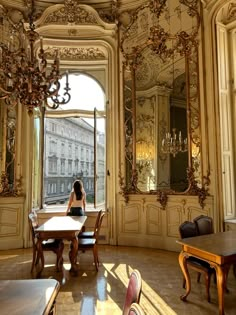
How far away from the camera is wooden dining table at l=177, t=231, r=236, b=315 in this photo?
2502mm

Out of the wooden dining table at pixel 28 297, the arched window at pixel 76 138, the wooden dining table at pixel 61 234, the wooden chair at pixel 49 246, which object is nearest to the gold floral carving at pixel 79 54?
the arched window at pixel 76 138

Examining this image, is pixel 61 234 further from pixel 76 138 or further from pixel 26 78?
pixel 76 138

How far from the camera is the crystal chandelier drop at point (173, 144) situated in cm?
506

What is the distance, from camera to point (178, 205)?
4.95 meters

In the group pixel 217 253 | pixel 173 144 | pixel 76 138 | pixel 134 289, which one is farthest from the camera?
pixel 76 138

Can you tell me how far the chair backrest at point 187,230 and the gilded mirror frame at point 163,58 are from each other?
1287 millimetres

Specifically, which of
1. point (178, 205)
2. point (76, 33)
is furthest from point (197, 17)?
point (178, 205)

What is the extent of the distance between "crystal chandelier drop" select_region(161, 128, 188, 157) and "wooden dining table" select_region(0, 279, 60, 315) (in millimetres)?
3852

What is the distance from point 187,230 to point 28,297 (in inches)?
89.5

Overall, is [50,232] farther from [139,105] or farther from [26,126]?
[139,105]

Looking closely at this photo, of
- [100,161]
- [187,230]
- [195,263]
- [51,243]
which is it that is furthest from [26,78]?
[100,161]

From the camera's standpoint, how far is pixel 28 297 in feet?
4.84

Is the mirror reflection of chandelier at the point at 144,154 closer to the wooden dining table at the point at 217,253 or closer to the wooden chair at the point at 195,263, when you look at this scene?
the wooden chair at the point at 195,263

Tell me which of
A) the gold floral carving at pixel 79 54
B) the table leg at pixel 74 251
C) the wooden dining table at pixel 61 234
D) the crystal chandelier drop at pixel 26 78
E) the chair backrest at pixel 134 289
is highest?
the gold floral carving at pixel 79 54
